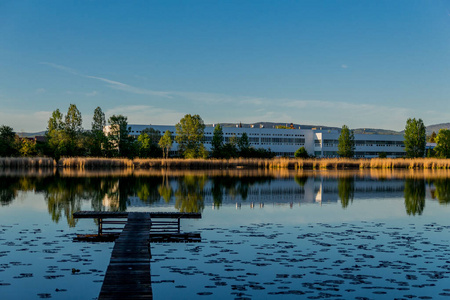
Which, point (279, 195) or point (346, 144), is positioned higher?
point (346, 144)

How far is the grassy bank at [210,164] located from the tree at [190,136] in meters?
6.26

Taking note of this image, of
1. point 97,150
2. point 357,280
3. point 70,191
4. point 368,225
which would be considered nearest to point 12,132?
point 97,150

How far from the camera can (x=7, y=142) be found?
10375cm

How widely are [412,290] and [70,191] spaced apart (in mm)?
30664

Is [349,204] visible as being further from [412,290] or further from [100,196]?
[412,290]

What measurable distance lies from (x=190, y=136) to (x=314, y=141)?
57.8 m

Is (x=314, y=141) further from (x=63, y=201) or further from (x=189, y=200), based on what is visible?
(x=63, y=201)

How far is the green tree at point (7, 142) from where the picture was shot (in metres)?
101

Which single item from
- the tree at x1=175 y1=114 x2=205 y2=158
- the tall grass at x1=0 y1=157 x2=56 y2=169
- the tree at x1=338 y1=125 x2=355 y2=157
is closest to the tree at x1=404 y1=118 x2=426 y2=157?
the tree at x1=338 y1=125 x2=355 y2=157

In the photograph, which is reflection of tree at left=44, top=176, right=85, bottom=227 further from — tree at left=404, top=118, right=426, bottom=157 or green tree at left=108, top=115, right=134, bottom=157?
tree at left=404, top=118, right=426, bottom=157

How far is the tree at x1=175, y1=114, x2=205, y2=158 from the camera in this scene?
317 ft

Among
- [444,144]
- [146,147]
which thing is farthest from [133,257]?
[444,144]

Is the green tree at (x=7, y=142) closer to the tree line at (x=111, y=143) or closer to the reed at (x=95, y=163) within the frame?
the tree line at (x=111, y=143)

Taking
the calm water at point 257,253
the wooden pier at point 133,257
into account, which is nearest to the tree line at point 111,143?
the calm water at point 257,253
